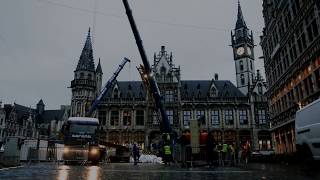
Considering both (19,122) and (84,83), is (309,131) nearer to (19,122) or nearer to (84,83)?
(84,83)

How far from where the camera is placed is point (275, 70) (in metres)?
29.0

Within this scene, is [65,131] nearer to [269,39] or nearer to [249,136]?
[269,39]

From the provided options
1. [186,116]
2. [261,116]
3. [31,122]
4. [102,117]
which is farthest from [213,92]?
[31,122]

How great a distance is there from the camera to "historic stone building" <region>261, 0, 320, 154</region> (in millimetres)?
19438

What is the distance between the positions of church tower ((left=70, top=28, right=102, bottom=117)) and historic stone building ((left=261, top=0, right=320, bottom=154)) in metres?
30.7

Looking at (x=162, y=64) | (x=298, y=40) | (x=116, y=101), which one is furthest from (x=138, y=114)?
(x=298, y=40)

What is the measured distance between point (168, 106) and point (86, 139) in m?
26.1

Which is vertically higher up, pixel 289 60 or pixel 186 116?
pixel 289 60

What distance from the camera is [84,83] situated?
1973 inches

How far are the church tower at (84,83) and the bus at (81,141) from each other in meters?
27.0

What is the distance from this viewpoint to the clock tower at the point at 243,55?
54591mm

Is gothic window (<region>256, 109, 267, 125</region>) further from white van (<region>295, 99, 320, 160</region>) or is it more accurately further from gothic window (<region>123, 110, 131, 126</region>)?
white van (<region>295, 99, 320, 160</region>)

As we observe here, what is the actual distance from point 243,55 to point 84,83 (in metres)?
33.3

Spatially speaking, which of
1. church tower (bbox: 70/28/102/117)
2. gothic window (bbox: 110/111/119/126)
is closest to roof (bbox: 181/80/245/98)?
gothic window (bbox: 110/111/119/126)
